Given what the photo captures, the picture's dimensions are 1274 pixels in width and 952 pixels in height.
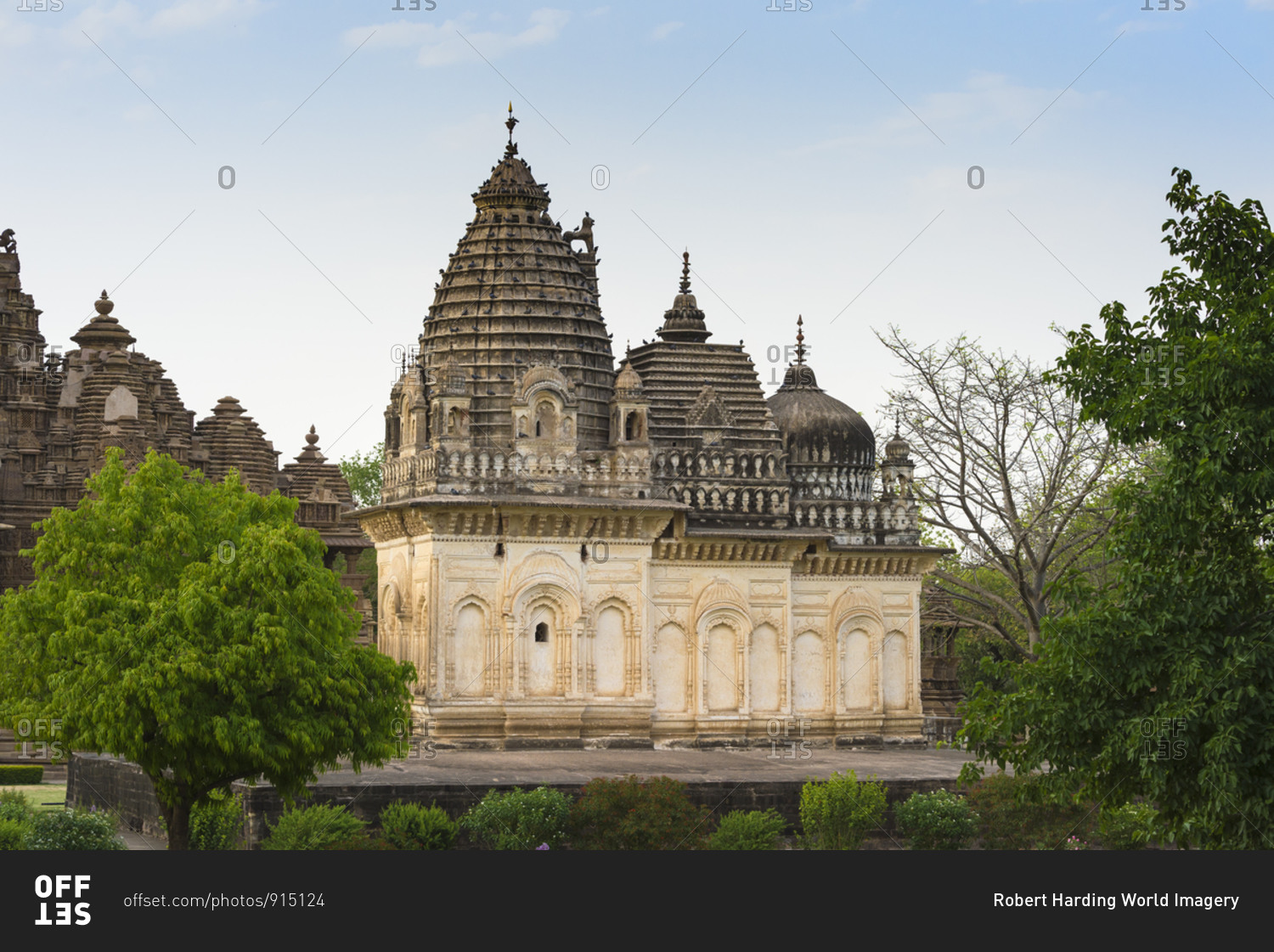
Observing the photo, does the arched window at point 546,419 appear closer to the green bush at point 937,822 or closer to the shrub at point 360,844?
the green bush at point 937,822

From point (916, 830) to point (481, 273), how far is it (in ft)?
48.6

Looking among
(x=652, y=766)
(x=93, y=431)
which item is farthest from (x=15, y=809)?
(x=93, y=431)

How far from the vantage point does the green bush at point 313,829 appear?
2466 centimetres

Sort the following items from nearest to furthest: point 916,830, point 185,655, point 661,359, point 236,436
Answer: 1. point 185,655
2. point 916,830
3. point 661,359
4. point 236,436

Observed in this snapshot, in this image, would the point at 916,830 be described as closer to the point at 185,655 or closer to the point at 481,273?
the point at 185,655

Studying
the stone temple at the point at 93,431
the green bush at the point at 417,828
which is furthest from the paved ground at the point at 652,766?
the stone temple at the point at 93,431

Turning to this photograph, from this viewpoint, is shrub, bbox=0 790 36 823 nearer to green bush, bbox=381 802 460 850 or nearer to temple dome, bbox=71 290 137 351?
green bush, bbox=381 802 460 850

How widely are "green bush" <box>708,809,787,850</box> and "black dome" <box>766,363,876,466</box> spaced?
13.6 meters

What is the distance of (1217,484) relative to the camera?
19359 mm

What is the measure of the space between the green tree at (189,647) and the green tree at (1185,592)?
28.4 feet

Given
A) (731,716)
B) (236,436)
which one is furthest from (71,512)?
(236,436)

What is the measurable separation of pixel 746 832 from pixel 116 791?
11.1m

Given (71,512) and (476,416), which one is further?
(476,416)

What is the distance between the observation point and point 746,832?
84.6 ft
